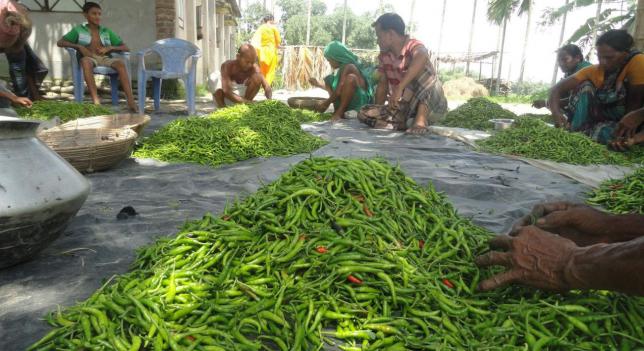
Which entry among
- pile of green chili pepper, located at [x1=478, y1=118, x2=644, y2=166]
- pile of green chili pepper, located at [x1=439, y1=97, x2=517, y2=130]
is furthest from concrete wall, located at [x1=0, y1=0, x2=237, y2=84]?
pile of green chili pepper, located at [x1=478, y1=118, x2=644, y2=166]

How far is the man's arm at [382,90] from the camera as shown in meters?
8.85

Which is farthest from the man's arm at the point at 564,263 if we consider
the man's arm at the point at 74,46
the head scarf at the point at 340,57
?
the man's arm at the point at 74,46

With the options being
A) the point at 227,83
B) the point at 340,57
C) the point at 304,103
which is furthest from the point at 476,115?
the point at 227,83

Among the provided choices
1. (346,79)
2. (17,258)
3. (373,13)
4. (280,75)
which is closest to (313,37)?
(373,13)

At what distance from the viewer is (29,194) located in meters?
2.22

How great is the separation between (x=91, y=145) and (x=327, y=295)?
3.21 meters

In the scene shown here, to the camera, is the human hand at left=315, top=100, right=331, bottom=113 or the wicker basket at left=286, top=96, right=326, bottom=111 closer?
the human hand at left=315, top=100, right=331, bottom=113

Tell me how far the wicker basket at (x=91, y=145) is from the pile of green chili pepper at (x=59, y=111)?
1.41 meters

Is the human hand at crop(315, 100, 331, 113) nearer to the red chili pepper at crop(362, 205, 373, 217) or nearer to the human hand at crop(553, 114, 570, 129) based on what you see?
the human hand at crop(553, 114, 570, 129)

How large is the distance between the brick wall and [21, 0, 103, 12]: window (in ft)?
4.33

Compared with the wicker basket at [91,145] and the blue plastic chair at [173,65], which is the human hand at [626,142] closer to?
the wicker basket at [91,145]

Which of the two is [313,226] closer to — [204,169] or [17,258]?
[17,258]

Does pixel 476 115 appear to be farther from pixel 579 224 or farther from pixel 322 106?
pixel 579 224

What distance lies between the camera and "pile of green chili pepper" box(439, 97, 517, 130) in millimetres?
8547
